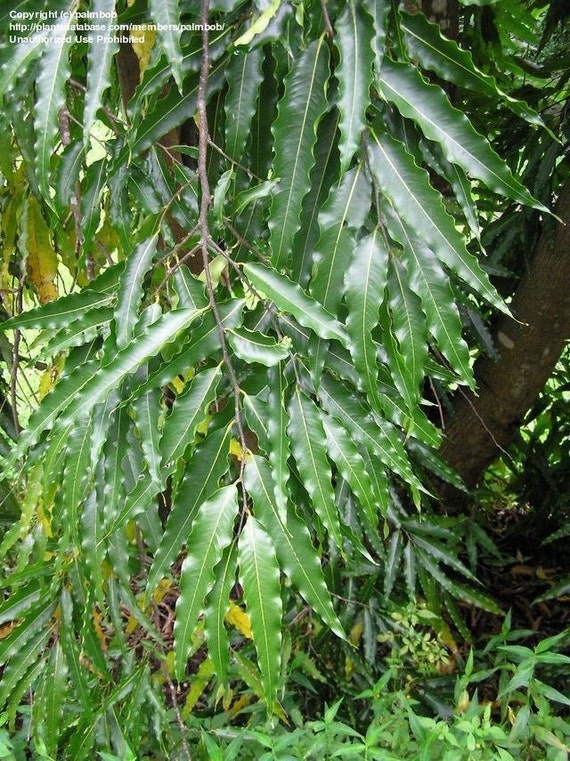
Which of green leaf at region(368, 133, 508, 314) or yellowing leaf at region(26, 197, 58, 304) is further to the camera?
yellowing leaf at region(26, 197, 58, 304)

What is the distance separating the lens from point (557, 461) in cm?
209

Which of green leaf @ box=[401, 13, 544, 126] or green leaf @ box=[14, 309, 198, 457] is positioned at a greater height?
green leaf @ box=[401, 13, 544, 126]

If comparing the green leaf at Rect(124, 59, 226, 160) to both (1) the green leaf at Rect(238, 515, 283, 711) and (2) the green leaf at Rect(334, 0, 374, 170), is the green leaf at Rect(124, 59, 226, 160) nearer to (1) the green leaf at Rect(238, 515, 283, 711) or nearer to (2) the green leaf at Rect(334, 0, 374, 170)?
(2) the green leaf at Rect(334, 0, 374, 170)

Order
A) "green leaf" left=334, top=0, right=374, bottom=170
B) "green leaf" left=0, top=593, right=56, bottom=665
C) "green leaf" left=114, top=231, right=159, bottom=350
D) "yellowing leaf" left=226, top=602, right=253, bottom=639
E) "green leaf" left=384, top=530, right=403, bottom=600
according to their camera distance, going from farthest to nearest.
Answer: "green leaf" left=384, top=530, right=403, bottom=600 < "yellowing leaf" left=226, top=602, right=253, bottom=639 < "green leaf" left=0, top=593, right=56, bottom=665 < "green leaf" left=114, top=231, right=159, bottom=350 < "green leaf" left=334, top=0, right=374, bottom=170

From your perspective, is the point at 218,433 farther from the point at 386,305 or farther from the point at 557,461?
the point at 557,461

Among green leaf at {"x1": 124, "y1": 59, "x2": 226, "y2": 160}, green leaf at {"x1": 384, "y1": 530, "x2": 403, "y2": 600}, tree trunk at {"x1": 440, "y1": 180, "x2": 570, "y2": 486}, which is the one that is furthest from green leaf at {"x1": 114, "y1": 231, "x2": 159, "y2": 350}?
green leaf at {"x1": 384, "y1": 530, "x2": 403, "y2": 600}

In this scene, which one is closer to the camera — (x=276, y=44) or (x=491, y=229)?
(x=276, y=44)

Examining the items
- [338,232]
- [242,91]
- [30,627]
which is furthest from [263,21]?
[30,627]

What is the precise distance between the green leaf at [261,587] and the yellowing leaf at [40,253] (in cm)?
81

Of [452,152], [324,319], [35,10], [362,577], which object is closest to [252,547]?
[324,319]

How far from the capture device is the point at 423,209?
1.79 feet

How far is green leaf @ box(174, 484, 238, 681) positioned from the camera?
526mm

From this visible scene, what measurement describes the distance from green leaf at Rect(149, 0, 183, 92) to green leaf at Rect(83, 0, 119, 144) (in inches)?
2.6

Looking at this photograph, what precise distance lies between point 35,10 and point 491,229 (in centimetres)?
118
